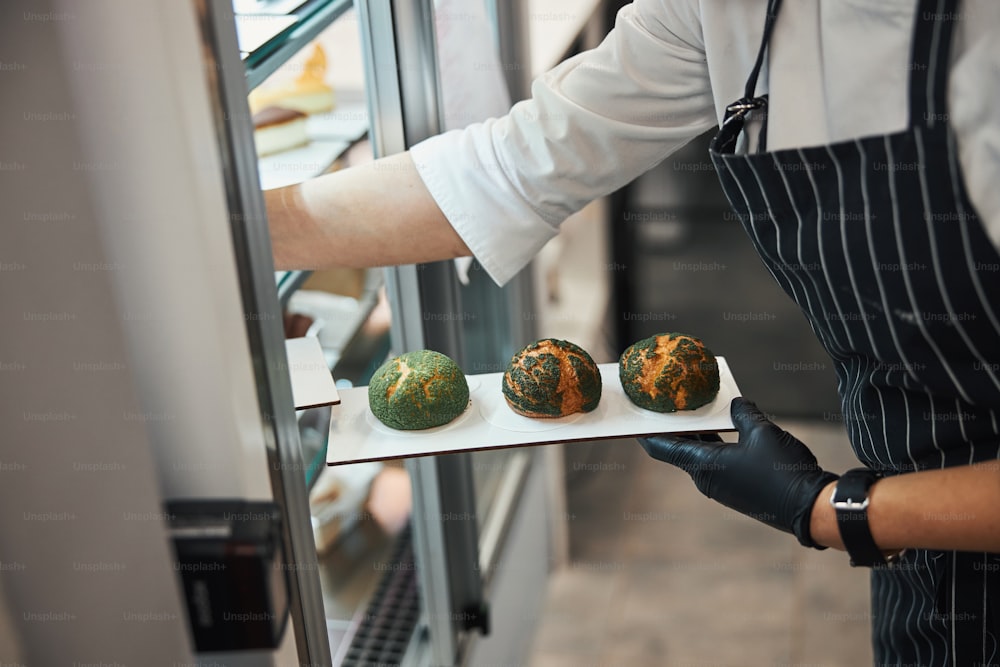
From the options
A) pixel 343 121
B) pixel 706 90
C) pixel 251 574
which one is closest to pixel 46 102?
pixel 251 574

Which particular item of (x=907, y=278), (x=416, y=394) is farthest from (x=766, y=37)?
(x=416, y=394)

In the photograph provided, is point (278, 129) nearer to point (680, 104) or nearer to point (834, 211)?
point (680, 104)

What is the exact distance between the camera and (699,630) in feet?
7.57

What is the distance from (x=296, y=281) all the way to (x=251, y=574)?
698mm

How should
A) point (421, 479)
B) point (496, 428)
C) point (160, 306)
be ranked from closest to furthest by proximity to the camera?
point (160, 306), point (496, 428), point (421, 479)

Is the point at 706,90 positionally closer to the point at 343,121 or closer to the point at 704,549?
the point at 343,121

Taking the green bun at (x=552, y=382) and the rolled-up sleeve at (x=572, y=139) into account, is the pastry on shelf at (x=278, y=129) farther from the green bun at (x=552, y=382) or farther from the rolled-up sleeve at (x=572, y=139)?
the green bun at (x=552, y=382)

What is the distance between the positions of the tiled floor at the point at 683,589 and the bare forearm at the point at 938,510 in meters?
1.41

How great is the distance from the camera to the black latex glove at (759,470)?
39.6 inches

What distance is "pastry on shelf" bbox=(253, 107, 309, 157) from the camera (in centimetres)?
140

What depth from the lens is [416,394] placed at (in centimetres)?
106

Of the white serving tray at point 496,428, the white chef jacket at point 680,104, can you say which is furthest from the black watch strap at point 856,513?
the white chef jacket at point 680,104

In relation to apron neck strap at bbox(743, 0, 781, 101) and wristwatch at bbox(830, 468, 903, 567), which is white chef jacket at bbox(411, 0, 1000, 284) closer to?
apron neck strap at bbox(743, 0, 781, 101)

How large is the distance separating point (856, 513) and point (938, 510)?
0.08 metres
